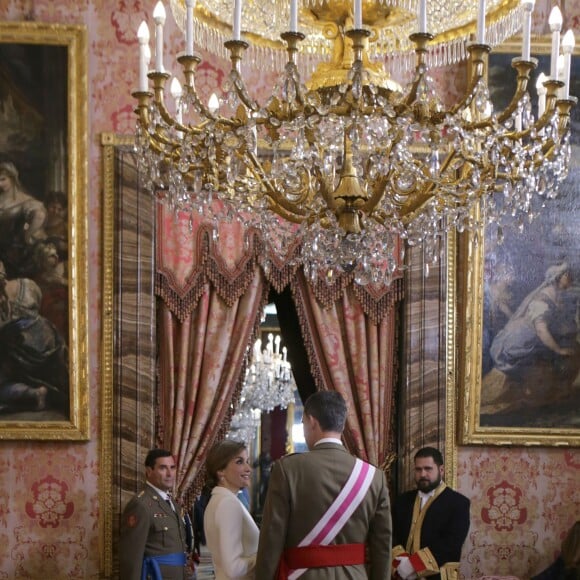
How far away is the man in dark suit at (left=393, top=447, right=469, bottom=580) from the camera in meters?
6.48

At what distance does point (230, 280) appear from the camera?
23.5ft

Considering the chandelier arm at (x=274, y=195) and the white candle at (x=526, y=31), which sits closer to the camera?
the white candle at (x=526, y=31)

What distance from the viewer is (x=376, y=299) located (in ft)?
23.7

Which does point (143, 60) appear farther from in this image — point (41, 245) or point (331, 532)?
point (41, 245)

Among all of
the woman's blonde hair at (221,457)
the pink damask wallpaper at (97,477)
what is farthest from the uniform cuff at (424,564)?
the woman's blonde hair at (221,457)

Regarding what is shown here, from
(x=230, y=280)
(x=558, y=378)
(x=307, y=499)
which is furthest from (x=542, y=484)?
(x=307, y=499)

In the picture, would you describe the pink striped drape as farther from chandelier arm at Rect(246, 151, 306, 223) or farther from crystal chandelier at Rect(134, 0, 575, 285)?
chandelier arm at Rect(246, 151, 306, 223)

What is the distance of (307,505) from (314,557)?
221mm

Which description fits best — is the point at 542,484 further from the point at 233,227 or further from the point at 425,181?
the point at 425,181

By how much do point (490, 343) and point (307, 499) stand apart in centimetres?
312

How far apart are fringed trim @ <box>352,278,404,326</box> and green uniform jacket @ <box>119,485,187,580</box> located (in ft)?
6.17

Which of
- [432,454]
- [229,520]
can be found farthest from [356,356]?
[229,520]

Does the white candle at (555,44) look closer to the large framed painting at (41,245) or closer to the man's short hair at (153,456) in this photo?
the man's short hair at (153,456)

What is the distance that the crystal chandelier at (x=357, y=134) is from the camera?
3844mm
